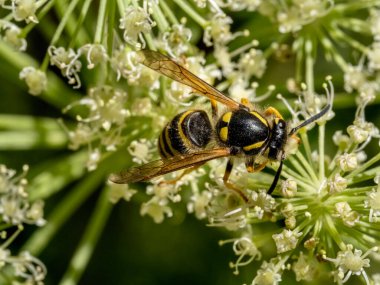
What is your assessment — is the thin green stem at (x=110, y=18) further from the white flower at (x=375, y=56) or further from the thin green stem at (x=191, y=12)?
the white flower at (x=375, y=56)

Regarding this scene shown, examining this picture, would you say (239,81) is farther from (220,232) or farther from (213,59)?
(220,232)

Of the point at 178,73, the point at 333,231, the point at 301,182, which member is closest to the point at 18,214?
the point at 178,73

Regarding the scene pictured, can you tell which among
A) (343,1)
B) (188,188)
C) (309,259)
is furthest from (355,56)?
(309,259)

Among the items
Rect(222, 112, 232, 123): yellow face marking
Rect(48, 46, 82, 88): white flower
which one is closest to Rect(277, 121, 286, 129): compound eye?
Rect(222, 112, 232, 123): yellow face marking

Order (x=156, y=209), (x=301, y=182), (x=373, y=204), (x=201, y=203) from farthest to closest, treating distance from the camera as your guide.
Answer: (x=156, y=209) → (x=201, y=203) → (x=301, y=182) → (x=373, y=204)

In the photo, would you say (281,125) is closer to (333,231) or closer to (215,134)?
(215,134)

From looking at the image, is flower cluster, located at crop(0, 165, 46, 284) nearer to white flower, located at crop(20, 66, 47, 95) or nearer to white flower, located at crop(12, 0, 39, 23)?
white flower, located at crop(20, 66, 47, 95)
